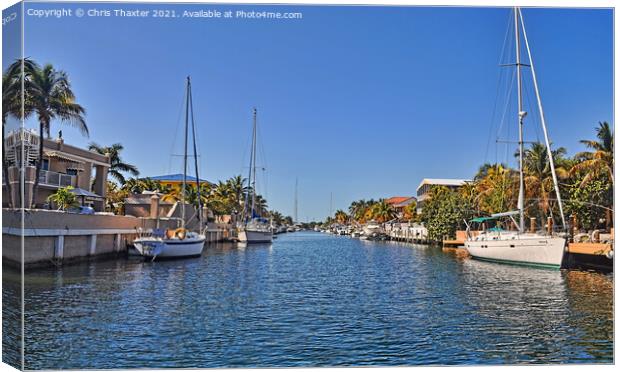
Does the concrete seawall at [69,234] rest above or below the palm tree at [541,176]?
below

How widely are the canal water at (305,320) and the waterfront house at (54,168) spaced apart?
5.39 ft

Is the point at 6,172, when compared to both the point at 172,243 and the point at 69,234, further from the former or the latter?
the point at 172,243

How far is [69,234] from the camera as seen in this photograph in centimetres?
2100

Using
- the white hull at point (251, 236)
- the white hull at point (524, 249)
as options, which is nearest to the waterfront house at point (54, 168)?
the white hull at point (524, 249)

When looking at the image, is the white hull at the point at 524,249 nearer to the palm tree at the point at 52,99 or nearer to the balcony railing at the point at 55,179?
the balcony railing at the point at 55,179

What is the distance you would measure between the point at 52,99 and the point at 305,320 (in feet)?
22.6

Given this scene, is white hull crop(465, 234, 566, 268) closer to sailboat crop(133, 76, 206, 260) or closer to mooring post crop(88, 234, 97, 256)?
sailboat crop(133, 76, 206, 260)

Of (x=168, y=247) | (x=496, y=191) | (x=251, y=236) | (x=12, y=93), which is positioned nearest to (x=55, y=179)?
(x=12, y=93)

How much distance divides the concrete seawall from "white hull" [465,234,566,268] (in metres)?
18.2

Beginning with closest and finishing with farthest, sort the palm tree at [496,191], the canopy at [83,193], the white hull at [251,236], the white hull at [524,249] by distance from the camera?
the canopy at [83,193] < the white hull at [524,249] < the palm tree at [496,191] < the white hull at [251,236]

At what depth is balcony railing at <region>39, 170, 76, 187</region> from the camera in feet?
52.0

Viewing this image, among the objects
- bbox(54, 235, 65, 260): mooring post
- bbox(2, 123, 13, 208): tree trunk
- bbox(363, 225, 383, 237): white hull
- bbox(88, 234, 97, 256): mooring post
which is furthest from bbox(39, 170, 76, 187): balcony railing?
bbox(363, 225, 383, 237): white hull

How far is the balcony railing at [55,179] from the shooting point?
52.0 feet

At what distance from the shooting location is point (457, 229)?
47.6 meters
